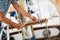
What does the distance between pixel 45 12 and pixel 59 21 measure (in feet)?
0.51

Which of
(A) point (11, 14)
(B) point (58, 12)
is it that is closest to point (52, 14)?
(B) point (58, 12)

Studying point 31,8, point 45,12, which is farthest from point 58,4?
point 31,8

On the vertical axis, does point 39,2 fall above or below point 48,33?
above

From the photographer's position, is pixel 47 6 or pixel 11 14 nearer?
pixel 11 14

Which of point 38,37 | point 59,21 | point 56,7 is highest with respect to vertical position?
point 56,7

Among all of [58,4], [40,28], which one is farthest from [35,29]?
[58,4]

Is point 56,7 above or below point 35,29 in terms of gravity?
above

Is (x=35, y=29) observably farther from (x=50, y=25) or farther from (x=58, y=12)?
(x=58, y=12)

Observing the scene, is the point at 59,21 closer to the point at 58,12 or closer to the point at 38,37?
the point at 58,12

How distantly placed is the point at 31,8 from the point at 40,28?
8.2 inches

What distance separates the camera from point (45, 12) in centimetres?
140

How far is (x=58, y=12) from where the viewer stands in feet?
4.34

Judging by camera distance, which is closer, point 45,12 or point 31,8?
point 31,8

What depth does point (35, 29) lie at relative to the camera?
1.34m
